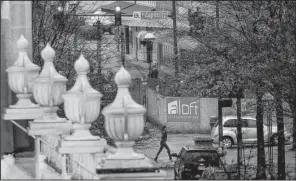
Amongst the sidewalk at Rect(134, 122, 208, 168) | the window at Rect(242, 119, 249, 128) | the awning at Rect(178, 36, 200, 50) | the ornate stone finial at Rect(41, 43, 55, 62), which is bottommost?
the sidewalk at Rect(134, 122, 208, 168)

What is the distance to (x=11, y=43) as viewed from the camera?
12391 millimetres

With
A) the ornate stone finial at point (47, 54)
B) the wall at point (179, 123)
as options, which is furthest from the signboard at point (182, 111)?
the ornate stone finial at point (47, 54)

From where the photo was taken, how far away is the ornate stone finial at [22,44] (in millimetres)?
11852

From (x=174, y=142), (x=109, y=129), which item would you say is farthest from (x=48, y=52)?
(x=174, y=142)

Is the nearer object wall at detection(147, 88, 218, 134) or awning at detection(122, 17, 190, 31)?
awning at detection(122, 17, 190, 31)

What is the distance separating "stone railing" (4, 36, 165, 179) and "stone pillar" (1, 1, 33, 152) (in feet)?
0.83

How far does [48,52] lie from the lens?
1134 centimetres

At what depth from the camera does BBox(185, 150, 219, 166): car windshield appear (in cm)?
2331

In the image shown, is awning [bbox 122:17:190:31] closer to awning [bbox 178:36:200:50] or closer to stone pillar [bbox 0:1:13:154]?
awning [bbox 178:36:200:50]

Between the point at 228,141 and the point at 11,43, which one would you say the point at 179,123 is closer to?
the point at 228,141

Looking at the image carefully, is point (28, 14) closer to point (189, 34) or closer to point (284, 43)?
point (284, 43)

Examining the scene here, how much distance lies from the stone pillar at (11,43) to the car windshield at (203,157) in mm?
11180

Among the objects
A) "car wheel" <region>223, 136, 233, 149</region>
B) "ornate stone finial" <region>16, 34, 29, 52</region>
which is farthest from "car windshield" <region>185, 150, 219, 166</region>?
"ornate stone finial" <region>16, 34, 29, 52</region>

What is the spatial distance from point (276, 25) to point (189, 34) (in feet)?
18.6
